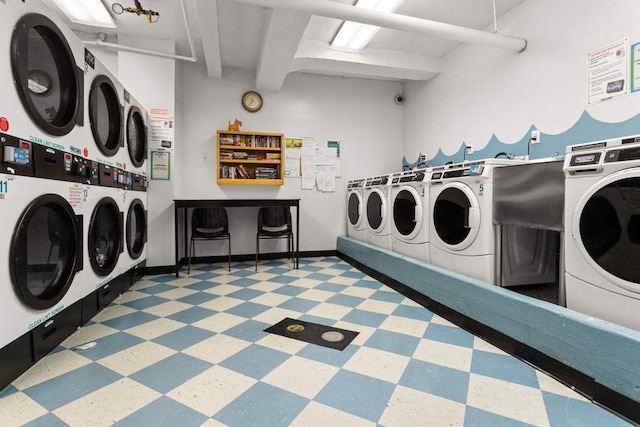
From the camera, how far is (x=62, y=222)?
1936mm

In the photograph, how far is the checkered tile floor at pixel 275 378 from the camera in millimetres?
1289

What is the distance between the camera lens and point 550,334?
1607mm

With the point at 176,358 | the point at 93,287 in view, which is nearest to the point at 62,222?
the point at 93,287

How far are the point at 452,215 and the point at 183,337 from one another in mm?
2213

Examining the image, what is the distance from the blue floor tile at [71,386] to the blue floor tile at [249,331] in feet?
2.27

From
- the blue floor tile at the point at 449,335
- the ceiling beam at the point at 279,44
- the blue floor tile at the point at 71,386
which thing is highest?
the ceiling beam at the point at 279,44

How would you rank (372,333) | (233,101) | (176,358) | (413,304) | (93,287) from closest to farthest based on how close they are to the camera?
(176,358) → (372,333) → (93,287) → (413,304) → (233,101)

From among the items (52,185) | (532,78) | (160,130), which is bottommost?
(52,185)

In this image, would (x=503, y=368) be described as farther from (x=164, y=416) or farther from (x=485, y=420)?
(x=164, y=416)

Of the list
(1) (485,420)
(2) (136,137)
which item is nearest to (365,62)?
(2) (136,137)

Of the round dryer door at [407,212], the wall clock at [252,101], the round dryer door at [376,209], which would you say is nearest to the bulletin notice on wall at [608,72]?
the round dryer door at [407,212]

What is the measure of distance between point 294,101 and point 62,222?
357 cm

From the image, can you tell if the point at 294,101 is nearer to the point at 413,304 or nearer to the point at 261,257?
the point at 261,257

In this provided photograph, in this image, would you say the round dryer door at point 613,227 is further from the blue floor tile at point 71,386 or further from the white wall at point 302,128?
the white wall at point 302,128
